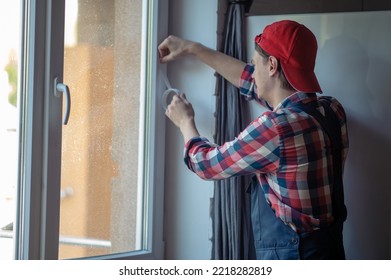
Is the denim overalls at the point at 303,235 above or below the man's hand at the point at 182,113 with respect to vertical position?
below

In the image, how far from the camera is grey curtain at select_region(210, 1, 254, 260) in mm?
1665

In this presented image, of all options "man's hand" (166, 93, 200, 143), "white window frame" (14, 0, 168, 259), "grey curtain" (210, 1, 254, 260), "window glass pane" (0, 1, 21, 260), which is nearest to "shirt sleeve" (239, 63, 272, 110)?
"grey curtain" (210, 1, 254, 260)

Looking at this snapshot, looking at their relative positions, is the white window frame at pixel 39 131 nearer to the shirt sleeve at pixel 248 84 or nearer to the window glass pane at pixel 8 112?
the window glass pane at pixel 8 112

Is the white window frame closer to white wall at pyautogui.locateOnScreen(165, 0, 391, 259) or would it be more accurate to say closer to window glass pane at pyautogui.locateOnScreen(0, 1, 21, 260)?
window glass pane at pyautogui.locateOnScreen(0, 1, 21, 260)

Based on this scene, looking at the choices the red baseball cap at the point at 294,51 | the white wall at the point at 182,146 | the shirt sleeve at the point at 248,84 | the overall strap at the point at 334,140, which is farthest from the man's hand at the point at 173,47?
the overall strap at the point at 334,140

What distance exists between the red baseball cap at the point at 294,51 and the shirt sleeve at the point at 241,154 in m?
0.16

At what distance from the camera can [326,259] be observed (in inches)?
54.2

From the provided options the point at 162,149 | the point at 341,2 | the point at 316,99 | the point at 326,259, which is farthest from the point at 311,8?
the point at 326,259

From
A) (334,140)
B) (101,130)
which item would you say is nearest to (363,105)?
(334,140)

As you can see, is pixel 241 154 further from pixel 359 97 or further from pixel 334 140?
pixel 359 97

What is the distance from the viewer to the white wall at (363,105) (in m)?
1.60

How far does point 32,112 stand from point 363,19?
3.23ft

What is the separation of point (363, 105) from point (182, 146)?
22.6 inches

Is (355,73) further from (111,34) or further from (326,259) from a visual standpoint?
(111,34)
